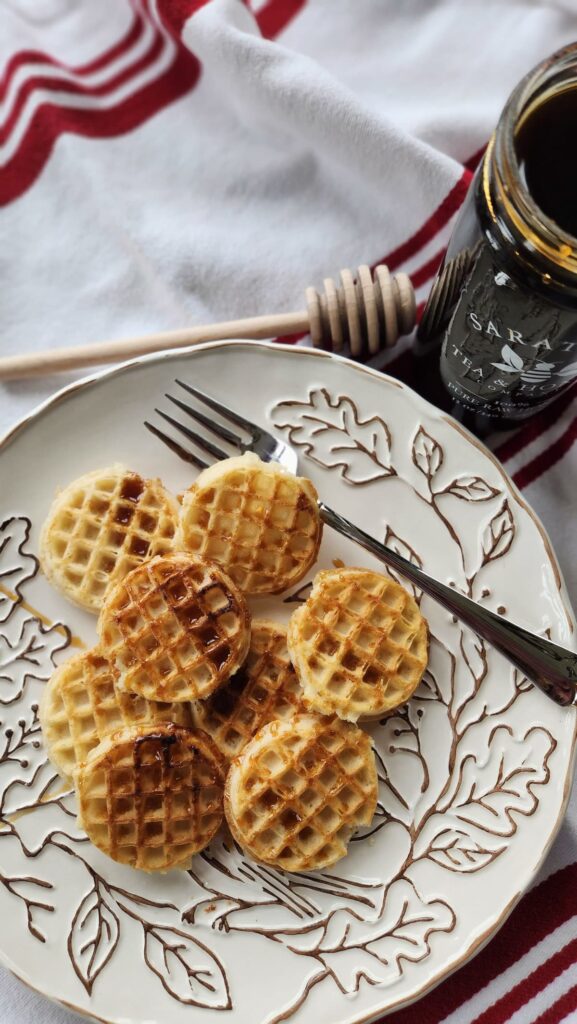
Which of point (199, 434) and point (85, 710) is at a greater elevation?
point (199, 434)

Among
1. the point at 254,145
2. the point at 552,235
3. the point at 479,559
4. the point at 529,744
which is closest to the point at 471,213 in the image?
the point at 552,235

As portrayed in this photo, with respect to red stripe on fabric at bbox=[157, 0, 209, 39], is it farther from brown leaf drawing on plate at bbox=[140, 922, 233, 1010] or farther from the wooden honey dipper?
brown leaf drawing on plate at bbox=[140, 922, 233, 1010]

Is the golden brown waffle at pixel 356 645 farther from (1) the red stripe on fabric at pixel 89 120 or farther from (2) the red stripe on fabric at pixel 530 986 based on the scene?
(1) the red stripe on fabric at pixel 89 120

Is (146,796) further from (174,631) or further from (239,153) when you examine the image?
(239,153)

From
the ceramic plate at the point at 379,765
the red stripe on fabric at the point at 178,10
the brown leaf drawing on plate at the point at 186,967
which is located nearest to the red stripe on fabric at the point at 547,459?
the ceramic plate at the point at 379,765

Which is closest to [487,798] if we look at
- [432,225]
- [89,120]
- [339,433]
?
[339,433]

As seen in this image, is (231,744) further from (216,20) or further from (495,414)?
(216,20)

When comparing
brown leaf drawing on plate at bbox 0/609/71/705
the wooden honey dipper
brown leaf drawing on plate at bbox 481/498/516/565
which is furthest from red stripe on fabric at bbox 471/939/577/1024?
the wooden honey dipper
